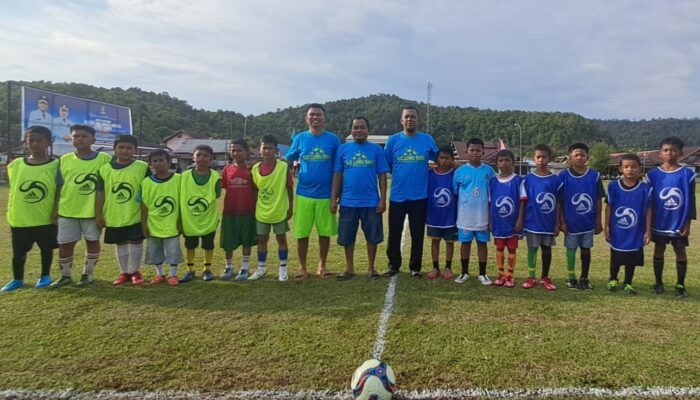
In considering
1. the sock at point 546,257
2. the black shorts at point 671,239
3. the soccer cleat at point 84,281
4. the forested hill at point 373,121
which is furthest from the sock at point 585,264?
the forested hill at point 373,121

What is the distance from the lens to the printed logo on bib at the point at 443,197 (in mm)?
5410

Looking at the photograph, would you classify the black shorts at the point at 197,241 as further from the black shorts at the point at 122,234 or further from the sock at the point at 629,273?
the sock at the point at 629,273

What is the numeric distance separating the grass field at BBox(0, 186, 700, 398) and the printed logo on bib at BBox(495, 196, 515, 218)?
94 cm

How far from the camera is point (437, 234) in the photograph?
5.46 m

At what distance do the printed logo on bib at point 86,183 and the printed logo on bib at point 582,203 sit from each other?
5.92 meters

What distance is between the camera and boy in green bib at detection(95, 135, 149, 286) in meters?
5.04

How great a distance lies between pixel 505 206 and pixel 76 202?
5.28 meters

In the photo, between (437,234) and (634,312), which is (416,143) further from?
(634,312)

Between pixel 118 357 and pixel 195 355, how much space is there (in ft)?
1.94

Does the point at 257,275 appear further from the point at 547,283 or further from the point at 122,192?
the point at 547,283

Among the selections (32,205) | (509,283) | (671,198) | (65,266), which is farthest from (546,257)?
(32,205)

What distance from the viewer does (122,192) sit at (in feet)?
16.6

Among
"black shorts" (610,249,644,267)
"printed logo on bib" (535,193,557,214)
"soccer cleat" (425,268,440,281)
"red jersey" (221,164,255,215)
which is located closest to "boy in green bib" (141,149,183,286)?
"red jersey" (221,164,255,215)

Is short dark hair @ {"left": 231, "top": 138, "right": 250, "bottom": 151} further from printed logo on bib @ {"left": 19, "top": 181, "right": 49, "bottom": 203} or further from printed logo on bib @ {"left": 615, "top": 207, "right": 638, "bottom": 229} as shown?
printed logo on bib @ {"left": 615, "top": 207, "right": 638, "bottom": 229}
